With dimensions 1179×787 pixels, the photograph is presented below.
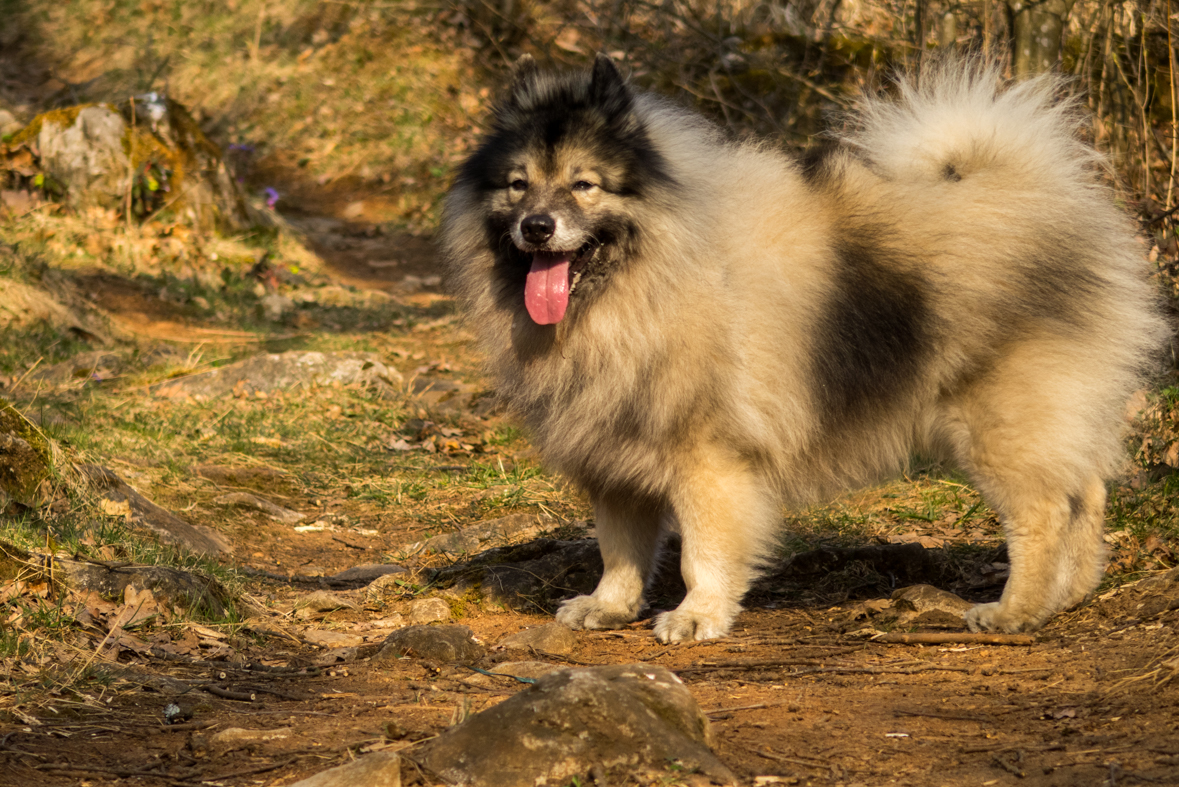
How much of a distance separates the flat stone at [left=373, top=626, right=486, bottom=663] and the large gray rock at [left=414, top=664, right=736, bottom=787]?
97 centimetres

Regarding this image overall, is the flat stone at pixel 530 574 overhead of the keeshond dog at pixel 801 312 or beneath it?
beneath

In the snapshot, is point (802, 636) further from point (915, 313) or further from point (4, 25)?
point (4, 25)

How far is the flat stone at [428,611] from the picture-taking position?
13.4ft

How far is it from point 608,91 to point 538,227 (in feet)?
1.96

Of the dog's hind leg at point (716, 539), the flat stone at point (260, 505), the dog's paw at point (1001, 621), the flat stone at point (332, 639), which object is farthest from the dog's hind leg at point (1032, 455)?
the flat stone at point (260, 505)

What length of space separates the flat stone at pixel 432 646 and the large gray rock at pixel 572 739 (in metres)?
0.97

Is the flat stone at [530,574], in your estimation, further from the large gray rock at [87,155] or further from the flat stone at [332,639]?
the large gray rock at [87,155]

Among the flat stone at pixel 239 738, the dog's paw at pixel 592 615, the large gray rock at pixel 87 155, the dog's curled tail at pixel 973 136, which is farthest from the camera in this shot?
the large gray rock at pixel 87 155

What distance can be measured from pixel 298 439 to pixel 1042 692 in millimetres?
4911

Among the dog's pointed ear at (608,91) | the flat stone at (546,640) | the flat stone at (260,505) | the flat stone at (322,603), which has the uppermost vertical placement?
the dog's pointed ear at (608,91)

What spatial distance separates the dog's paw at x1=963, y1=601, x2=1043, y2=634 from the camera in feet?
12.0

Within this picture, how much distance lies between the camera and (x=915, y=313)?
12.4ft

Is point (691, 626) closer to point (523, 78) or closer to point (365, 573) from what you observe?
point (365, 573)

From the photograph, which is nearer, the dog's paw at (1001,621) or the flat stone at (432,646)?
the flat stone at (432,646)
